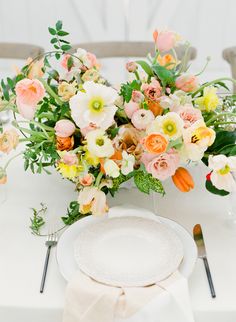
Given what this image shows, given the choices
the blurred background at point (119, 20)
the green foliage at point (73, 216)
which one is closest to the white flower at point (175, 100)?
the green foliage at point (73, 216)

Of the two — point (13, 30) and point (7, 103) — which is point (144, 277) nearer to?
point (7, 103)

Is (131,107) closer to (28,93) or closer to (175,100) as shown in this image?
(175,100)

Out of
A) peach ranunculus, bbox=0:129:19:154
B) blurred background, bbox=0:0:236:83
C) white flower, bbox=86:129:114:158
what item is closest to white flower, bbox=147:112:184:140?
white flower, bbox=86:129:114:158

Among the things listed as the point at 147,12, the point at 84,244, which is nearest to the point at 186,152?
the point at 84,244

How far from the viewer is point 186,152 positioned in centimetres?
96

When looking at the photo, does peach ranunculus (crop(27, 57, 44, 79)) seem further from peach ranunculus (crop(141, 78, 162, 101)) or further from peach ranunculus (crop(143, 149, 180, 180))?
peach ranunculus (crop(143, 149, 180, 180))

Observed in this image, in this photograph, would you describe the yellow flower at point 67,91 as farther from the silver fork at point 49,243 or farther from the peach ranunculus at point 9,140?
the silver fork at point 49,243

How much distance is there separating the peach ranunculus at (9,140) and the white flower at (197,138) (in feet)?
1.24

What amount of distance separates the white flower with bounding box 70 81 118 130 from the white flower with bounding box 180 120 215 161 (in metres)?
0.17

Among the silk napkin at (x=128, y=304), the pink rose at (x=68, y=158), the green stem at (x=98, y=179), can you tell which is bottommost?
the silk napkin at (x=128, y=304)

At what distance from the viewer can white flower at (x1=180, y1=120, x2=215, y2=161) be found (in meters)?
0.94

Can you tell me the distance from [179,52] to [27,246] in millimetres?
1471

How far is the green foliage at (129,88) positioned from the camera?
1.00 metres

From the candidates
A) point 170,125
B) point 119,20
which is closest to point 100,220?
point 170,125
